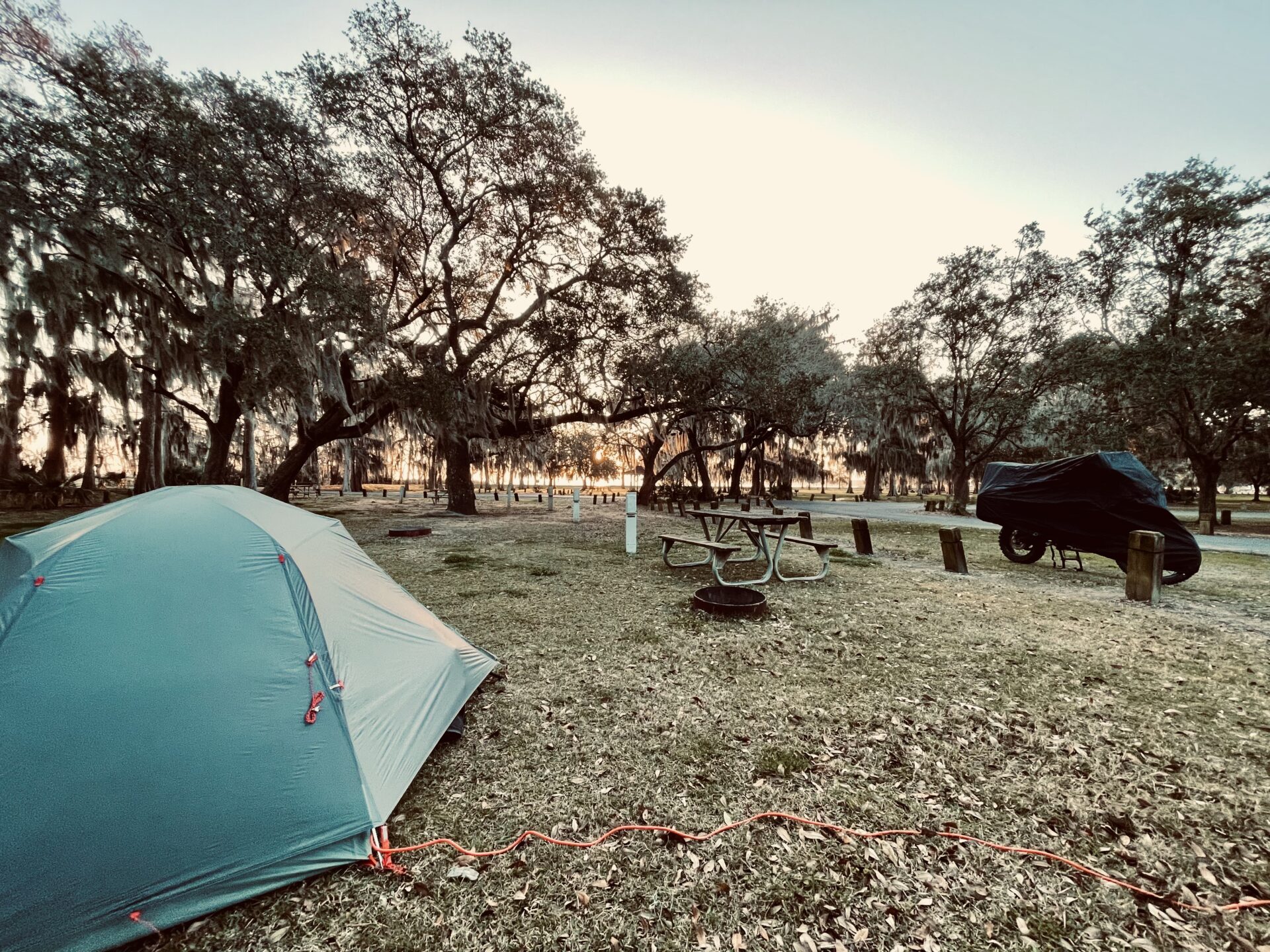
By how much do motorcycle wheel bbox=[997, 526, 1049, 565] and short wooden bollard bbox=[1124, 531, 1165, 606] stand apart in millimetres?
2376

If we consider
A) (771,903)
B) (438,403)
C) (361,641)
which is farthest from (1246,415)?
(438,403)

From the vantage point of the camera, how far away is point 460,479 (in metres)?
19.9

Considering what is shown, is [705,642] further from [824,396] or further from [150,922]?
[824,396]

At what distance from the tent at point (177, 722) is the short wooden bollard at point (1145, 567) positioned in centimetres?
917

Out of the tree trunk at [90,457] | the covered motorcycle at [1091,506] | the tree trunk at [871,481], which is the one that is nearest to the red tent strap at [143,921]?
the covered motorcycle at [1091,506]

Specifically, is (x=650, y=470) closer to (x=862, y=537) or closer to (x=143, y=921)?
(x=862, y=537)

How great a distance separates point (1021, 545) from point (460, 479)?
18049 mm

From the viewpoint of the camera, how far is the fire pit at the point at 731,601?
5.98 meters

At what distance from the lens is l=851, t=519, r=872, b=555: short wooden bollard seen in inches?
423

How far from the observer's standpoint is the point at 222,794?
220cm

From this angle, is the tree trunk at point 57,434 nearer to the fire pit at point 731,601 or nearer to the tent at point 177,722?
the tent at point 177,722

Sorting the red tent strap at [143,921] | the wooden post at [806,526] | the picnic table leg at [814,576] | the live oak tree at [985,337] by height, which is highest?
the live oak tree at [985,337]

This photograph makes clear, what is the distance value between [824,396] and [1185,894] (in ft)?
82.9

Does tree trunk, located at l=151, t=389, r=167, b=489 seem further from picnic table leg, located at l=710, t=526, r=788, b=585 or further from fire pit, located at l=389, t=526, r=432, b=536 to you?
picnic table leg, located at l=710, t=526, r=788, b=585
